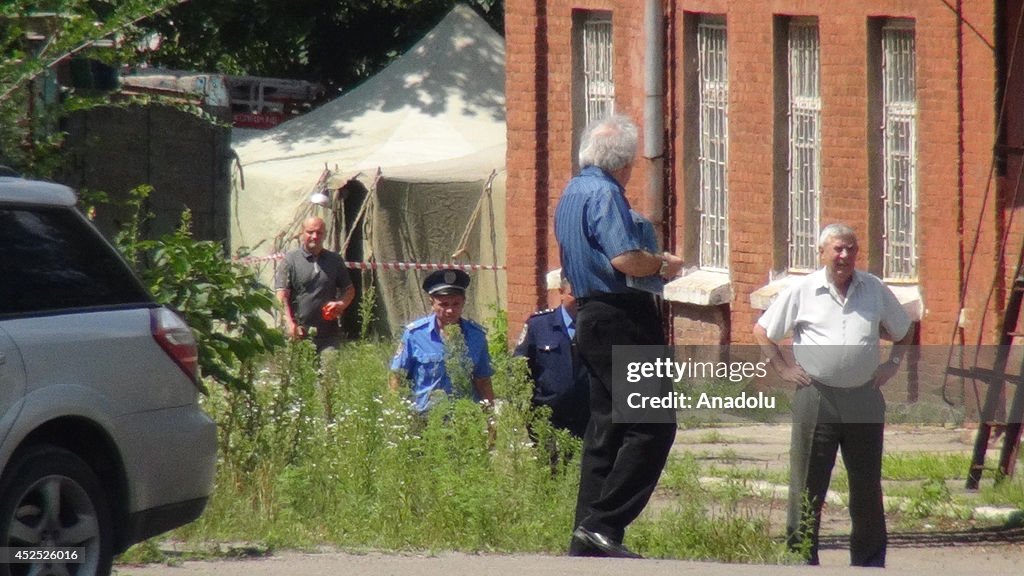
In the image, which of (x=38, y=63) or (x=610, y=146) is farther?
(x=38, y=63)

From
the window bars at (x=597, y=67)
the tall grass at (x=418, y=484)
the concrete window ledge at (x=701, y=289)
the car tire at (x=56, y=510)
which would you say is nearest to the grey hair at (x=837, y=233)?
the tall grass at (x=418, y=484)

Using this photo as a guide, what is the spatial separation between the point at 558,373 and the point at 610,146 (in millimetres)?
1685

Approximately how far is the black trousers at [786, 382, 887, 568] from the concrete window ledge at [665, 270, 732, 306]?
7179 millimetres

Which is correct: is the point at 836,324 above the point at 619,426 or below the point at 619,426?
above

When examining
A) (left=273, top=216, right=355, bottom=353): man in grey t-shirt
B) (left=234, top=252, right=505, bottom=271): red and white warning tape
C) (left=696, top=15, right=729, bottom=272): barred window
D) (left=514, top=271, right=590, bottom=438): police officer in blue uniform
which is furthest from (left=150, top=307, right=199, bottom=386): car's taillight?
(left=234, top=252, right=505, bottom=271): red and white warning tape

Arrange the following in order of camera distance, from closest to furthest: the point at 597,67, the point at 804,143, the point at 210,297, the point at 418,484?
1. the point at 418,484
2. the point at 210,297
3. the point at 804,143
4. the point at 597,67

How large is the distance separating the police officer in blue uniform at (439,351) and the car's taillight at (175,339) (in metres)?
2.38

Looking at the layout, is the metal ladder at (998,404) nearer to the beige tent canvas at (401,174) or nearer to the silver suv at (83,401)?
the silver suv at (83,401)

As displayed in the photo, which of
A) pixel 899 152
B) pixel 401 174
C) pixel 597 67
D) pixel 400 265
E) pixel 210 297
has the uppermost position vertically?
pixel 597 67

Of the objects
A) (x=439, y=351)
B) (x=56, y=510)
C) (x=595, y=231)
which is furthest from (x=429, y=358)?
(x=56, y=510)

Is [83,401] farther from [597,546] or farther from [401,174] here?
[401,174]

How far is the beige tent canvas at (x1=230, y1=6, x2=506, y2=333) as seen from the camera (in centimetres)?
2031

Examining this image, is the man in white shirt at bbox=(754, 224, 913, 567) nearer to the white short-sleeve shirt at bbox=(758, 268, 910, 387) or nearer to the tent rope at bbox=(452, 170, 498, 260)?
Result: the white short-sleeve shirt at bbox=(758, 268, 910, 387)

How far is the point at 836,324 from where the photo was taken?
8.48 m
